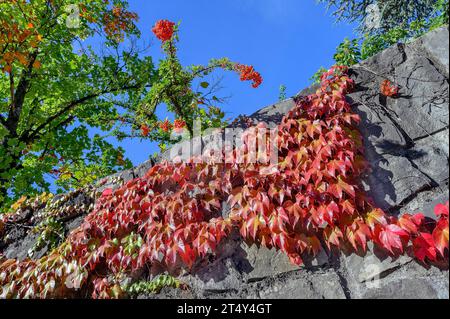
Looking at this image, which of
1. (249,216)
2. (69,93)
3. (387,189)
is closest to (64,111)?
(69,93)

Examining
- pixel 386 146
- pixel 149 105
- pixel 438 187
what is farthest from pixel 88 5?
pixel 438 187

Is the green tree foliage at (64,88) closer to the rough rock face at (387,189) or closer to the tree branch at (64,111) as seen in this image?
the tree branch at (64,111)

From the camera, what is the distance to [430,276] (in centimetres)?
225

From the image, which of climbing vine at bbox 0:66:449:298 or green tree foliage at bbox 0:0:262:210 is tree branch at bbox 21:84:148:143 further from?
climbing vine at bbox 0:66:449:298

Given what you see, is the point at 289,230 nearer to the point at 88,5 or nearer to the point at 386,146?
the point at 386,146

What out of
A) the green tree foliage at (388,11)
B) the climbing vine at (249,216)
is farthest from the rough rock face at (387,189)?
the green tree foliage at (388,11)

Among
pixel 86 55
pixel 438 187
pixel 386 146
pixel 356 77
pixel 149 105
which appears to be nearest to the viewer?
pixel 438 187

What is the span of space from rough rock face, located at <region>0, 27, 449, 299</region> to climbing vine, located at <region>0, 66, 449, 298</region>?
100mm

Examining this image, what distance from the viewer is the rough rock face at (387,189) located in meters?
2.37

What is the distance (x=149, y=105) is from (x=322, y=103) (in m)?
3.22

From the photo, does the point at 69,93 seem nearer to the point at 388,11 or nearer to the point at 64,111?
the point at 64,111

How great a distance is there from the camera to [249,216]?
2842 millimetres

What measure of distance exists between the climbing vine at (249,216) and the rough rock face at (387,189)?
0.10 m

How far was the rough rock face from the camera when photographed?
2374mm
